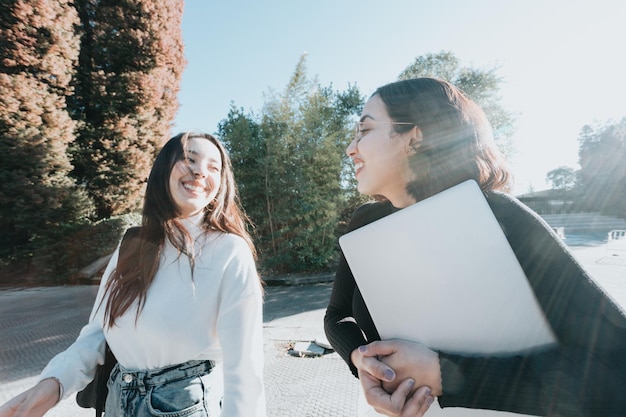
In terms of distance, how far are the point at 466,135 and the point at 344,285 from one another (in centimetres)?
76

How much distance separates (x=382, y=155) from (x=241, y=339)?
0.84 meters

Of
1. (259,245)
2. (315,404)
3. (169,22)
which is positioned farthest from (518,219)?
(169,22)

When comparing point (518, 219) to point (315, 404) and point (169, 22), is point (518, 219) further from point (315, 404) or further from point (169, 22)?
point (169, 22)

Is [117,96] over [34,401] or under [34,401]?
over

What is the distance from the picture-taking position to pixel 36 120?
25.8 ft

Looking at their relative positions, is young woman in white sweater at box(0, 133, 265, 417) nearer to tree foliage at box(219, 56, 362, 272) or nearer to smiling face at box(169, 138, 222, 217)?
smiling face at box(169, 138, 222, 217)

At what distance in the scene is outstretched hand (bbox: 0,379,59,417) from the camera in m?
1.05

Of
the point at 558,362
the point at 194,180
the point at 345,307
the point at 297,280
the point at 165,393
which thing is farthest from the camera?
the point at 297,280

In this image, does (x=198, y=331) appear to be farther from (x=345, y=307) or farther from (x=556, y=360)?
(x=556, y=360)

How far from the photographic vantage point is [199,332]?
3.80 feet

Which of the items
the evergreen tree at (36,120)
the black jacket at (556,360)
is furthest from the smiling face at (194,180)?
the evergreen tree at (36,120)

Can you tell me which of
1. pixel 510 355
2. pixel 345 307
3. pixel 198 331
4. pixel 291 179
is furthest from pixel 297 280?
pixel 510 355

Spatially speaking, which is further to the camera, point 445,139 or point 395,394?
point 445,139

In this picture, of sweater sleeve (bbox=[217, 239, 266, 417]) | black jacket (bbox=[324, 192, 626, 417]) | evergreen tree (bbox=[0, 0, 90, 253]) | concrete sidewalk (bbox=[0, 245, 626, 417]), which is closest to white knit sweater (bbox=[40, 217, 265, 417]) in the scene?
sweater sleeve (bbox=[217, 239, 266, 417])
